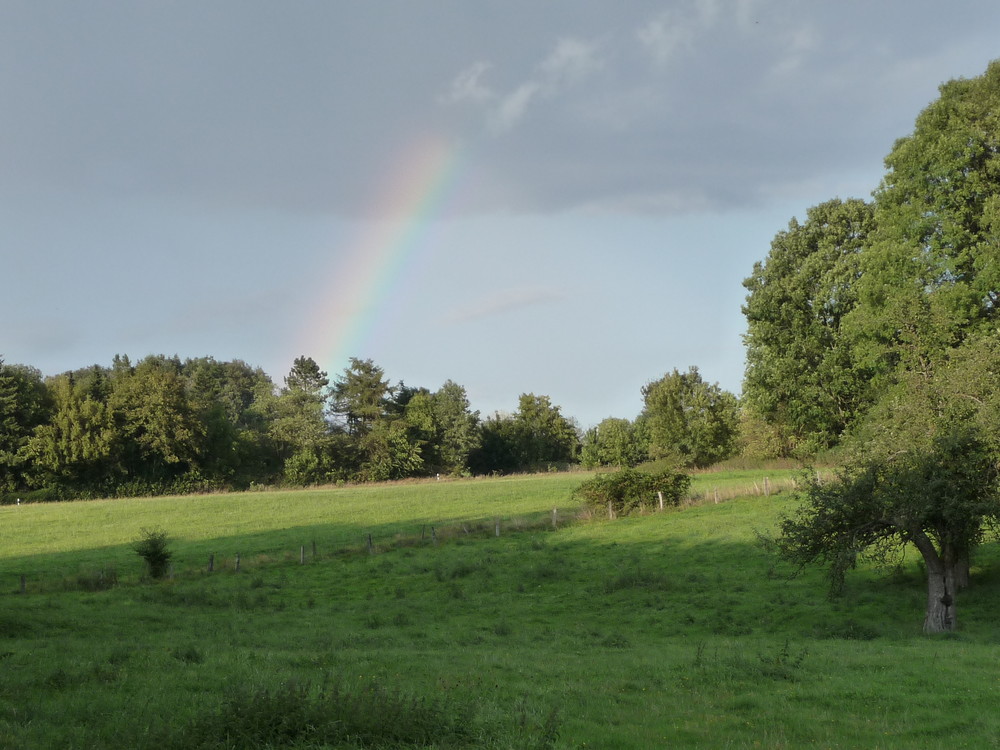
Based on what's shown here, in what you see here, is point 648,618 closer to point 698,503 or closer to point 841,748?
point 841,748

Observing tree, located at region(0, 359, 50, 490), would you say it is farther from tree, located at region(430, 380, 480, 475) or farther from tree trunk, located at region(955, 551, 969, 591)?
tree trunk, located at region(955, 551, 969, 591)

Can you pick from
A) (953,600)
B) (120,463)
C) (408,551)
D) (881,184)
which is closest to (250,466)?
(120,463)

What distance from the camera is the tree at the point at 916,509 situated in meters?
21.8

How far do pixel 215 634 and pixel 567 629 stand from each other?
1053 cm

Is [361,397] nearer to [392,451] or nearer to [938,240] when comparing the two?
[392,451]

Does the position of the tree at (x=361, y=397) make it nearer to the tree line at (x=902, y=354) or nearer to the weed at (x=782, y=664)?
the tree line at (x=902, y=354)

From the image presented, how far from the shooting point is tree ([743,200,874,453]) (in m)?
53.6

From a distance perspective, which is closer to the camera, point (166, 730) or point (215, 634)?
point (166, 730)

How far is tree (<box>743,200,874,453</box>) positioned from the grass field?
8768 millimetres

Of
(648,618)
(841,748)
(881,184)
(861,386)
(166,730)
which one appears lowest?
(648,618)

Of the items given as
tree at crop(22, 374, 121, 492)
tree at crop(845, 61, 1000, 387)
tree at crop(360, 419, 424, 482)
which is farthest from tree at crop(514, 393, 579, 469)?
tree at crop(845, 61, 1000, 387)

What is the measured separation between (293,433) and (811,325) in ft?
260

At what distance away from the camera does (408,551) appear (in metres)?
42.4

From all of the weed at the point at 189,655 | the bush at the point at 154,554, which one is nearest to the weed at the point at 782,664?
the weed at the point at 189,655
